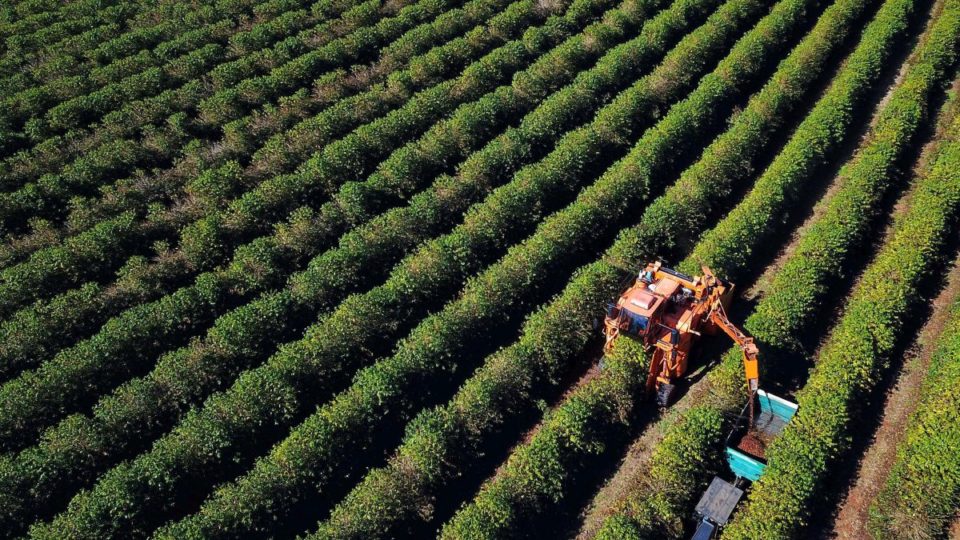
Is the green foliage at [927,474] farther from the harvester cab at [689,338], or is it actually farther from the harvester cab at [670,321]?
the harvester cab at [670,321]

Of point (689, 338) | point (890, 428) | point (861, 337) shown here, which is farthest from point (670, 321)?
point (890, 428)

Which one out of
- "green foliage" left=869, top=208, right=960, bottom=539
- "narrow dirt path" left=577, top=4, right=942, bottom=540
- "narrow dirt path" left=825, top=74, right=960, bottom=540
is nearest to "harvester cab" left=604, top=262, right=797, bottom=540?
"narrow dirt path" left=577, top=4, right=942, bottom=540

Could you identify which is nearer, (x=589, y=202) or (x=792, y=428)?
(x=792, y=428)

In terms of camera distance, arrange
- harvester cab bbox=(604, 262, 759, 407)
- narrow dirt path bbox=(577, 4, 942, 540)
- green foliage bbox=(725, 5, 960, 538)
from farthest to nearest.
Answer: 1. harvester cab bbox=(604, 262, 759, 407)
2. narrow dirt path bbox=(577, 4, 942, 540)
3. green foliage bbox=(725, 5, 960, 538)

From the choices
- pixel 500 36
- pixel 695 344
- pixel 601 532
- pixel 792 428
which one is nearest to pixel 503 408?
pixel 601 532

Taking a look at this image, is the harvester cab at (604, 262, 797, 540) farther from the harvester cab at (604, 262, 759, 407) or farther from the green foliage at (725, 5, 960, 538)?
the green foliage at (725, 5, 960, 538)

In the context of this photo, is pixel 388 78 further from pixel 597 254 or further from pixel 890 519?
pixel 890 519
